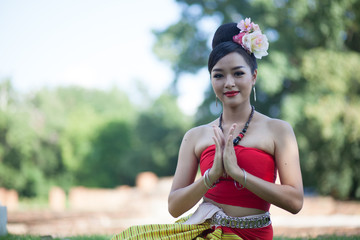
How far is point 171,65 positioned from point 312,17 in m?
8.55

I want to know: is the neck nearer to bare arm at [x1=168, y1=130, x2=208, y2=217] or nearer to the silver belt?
bare arm at [x1=168, y1=130, x2=208, y2=217]

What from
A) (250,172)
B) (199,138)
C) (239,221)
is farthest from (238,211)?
(199,138)

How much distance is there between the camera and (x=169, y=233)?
2768 mm

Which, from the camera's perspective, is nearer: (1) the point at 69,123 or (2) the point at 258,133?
(2) the point at 258,133

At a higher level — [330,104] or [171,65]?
[171,65]

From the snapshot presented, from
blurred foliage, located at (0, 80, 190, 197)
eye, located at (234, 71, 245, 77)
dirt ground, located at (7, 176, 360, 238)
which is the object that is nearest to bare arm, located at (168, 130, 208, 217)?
eye, located at (234, 71, 245, 77)

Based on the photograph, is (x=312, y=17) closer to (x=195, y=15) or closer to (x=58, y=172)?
(x=195, y=15)

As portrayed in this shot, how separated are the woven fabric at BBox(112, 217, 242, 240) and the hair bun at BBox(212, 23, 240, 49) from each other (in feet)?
4.42

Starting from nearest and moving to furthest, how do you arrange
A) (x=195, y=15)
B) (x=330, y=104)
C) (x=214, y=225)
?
1. (x=214, y=225)
2. (x=330, y=104)
3. (x=195, y=15)

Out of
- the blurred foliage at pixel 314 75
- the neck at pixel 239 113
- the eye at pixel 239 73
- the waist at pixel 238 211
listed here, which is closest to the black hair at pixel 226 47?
the eye at pixel 239 73

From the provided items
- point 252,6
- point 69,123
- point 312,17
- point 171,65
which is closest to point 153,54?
point 171,65

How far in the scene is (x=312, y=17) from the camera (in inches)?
705

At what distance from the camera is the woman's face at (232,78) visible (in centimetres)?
293

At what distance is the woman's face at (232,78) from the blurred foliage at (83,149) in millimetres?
29653
